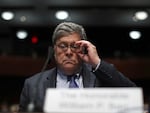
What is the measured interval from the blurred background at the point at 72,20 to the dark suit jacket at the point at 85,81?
13.9 ft

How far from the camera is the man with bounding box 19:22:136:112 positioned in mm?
1452

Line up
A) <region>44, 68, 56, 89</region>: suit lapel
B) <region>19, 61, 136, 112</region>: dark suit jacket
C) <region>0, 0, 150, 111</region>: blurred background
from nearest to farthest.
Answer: <region>19, 61, 136, 112</region>: dark suit jacket → <region>44, 68, 56, 89</region>: suit lapel → <region>0, 0, 150, 111</region>: blurred background

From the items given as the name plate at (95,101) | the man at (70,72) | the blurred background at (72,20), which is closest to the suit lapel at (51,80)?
the man at (70,72)

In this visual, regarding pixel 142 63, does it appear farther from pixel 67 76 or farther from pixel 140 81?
pixel 67 76

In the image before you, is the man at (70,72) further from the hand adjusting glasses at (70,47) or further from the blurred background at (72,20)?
the blurred background at (72,20)

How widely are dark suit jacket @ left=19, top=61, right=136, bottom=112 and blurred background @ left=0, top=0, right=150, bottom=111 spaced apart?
13.9ft

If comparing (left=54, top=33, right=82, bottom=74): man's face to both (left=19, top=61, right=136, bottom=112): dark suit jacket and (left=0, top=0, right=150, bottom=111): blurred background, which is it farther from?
(left=0, top=0, right=150, bottom=111): blurred background

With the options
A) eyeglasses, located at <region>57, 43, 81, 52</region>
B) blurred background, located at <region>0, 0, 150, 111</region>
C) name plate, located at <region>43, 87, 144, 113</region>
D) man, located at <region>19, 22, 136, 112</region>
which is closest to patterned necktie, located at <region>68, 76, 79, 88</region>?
man, located at <region>19, 22, 136, 112</region>

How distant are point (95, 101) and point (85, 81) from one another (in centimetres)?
58

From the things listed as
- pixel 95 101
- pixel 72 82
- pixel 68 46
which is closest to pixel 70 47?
pixel 68 46

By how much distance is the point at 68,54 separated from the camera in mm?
1502

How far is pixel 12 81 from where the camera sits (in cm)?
712

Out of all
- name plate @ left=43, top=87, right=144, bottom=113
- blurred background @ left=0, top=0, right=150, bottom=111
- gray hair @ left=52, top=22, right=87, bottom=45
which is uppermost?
blurred background @ left=0, top=0, right=150, bottom=111

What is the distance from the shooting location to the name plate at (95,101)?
3.06ft
